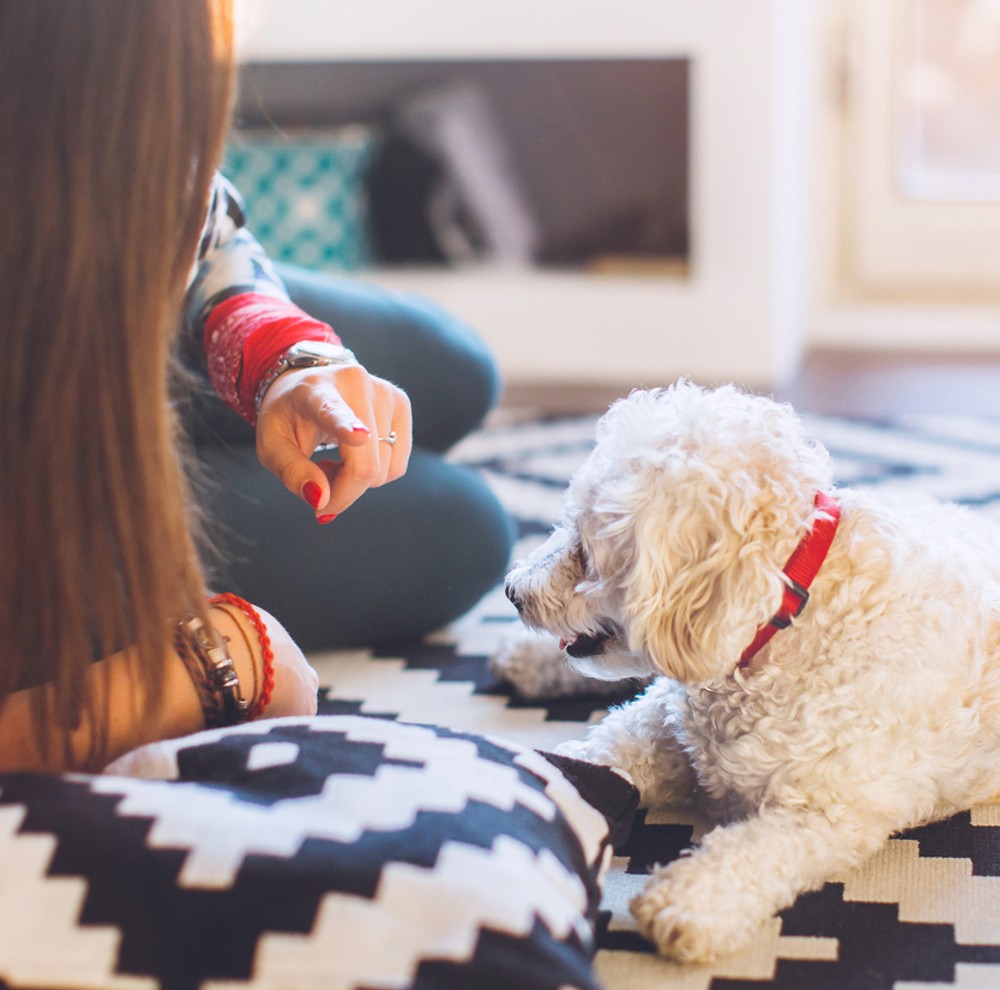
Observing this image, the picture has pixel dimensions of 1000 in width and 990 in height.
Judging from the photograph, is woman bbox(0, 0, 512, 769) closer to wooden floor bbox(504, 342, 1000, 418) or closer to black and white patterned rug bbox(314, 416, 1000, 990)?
black and white patterned rug bbox(314, 416, 1000, 990)

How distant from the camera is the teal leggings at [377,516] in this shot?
53.6 inches

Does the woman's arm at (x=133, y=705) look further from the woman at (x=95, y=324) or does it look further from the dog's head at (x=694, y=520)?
the dog's head at (x=694, y=520)

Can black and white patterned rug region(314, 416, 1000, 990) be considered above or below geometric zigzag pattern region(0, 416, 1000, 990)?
below

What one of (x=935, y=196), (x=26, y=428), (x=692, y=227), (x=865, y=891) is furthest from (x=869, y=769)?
(x=935, y=196)

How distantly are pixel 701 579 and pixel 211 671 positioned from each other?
1.15ft

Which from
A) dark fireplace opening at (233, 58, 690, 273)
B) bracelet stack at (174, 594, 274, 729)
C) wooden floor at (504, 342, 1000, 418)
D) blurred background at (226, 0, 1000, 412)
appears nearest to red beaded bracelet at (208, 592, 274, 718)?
bracelet stack at (174, 594, 274, 729)

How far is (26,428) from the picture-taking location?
2.49 feet

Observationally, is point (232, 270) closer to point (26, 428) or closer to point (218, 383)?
point (218, 383)

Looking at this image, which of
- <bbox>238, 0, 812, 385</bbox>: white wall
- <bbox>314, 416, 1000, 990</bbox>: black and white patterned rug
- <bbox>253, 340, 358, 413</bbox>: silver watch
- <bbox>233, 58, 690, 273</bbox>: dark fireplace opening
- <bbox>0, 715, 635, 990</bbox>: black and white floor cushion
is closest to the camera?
<bbox>0, 715, 635, 990</bbox>: black and white floor cushion

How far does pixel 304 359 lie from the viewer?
107 cm

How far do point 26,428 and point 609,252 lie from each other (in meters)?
2.34

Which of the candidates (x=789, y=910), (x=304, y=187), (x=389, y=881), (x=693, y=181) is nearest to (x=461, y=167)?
(x=304, y=187)

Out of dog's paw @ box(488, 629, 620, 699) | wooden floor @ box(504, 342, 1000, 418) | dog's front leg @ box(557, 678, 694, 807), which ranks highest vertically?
dog's front leg @ box(557, 678, 694, 807)

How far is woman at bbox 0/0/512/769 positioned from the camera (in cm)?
73
